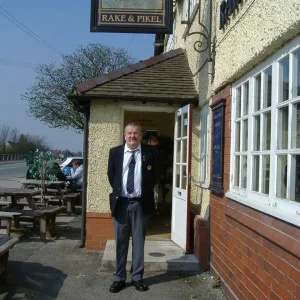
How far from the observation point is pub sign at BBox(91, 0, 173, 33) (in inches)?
262

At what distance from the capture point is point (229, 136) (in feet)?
16.9

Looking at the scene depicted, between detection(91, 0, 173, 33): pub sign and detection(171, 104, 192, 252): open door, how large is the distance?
1335 mm

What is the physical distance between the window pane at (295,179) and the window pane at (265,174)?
0.59m

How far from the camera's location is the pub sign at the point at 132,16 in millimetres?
6648

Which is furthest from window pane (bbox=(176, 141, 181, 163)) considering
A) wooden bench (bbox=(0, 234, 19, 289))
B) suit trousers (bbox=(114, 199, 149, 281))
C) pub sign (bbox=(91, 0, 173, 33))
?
wooden bench (bbox=(0, 234, 19, 289))

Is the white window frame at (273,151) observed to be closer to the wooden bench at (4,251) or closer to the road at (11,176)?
the wooden bench at (4,251)

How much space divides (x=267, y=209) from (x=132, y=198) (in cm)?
A: 188

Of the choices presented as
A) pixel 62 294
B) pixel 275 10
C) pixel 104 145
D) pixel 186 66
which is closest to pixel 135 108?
pixel 104 145

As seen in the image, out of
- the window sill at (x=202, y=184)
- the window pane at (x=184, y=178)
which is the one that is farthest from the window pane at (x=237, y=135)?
the window pane at (x=184, y=178)

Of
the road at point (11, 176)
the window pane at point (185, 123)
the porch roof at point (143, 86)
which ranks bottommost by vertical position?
the road at point (11, 176)

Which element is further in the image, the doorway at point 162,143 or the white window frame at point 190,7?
the doorway at point 162,143

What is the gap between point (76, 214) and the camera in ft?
39.6

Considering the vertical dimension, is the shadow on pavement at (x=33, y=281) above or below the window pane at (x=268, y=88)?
below

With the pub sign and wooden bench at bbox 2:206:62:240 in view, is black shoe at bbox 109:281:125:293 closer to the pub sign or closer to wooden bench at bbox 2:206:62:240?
wooden bench at bbox 2:206:62:240
